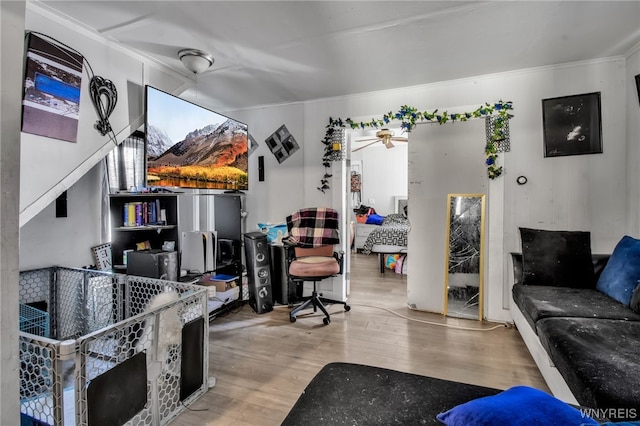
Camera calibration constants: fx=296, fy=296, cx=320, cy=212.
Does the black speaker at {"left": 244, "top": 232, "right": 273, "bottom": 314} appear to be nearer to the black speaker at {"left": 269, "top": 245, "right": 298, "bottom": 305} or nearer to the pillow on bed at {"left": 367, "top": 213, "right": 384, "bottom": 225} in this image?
the black speaker at {"left": 269, "top": 245, "right": 298, "bottom": 305}

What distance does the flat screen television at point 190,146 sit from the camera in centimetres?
229

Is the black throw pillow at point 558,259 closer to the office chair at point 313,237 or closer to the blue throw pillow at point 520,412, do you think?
the office chair at point 313,237

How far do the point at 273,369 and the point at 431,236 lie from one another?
6.79ft

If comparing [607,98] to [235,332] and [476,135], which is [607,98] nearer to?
[476,135]

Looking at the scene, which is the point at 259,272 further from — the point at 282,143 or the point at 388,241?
the point at 388,241

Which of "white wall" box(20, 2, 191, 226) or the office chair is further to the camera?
the office chair

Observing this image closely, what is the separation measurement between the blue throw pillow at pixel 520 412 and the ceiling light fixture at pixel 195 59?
2.84 metres

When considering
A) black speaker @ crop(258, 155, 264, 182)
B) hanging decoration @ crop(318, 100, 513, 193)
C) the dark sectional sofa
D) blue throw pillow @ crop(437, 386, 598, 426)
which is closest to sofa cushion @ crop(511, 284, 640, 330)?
the dark sectional sofa

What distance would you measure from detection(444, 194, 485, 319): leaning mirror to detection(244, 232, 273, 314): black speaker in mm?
1911

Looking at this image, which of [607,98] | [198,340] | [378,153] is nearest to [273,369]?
[198,340]

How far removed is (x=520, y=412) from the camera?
0.63 meters

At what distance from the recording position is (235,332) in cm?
273

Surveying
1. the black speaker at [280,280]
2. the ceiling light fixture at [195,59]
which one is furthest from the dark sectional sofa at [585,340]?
the ceiling light fixture at [195,59]

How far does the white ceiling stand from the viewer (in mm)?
1881
